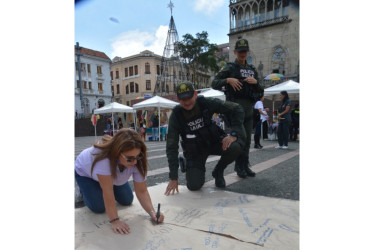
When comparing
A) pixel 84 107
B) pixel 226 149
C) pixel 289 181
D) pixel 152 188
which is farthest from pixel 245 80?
pixel 84 107

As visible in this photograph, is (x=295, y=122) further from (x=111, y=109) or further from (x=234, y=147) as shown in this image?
(x=111, y=109)

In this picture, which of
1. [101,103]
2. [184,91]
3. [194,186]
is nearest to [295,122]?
[194,186]

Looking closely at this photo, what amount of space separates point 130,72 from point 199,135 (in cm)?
79

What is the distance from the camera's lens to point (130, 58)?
161 cm

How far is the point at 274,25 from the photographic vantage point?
4.47ft

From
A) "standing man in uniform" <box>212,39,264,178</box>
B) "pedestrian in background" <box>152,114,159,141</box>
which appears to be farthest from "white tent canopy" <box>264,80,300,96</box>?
"pedestrian in background" <box>152,114,159,141</box>

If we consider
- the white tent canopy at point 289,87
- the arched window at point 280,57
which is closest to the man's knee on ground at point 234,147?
the white tent canopy at point 289,87

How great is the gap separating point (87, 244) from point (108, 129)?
0.67 m

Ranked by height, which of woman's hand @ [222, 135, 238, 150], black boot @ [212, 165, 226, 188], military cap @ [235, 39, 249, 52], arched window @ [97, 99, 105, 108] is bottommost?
black boot @ [212, 165, 226, 188]

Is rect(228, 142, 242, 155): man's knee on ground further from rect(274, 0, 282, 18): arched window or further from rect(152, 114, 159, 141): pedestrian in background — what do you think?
rect(152, 114, 159, 141): pedestrian in background

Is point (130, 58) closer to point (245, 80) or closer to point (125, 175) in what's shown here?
point (125, 175)

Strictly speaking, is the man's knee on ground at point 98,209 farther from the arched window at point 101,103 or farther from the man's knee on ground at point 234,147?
the man's knee on ground at point 234,147

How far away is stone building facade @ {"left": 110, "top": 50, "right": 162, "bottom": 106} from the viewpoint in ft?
5.13
